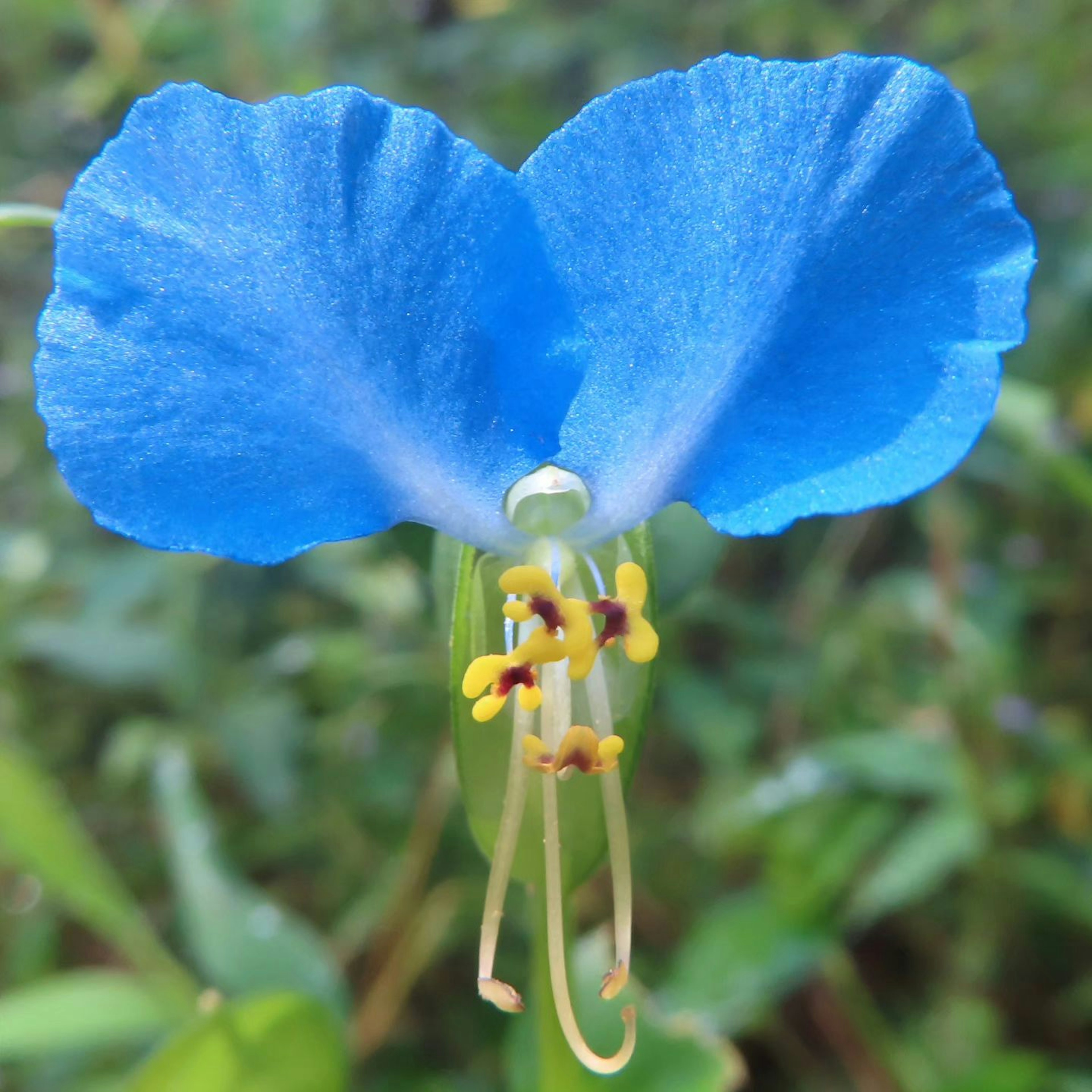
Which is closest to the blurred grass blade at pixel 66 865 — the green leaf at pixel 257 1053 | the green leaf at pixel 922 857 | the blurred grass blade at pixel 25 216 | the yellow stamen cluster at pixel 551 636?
the green leaf at pixel 257 1053

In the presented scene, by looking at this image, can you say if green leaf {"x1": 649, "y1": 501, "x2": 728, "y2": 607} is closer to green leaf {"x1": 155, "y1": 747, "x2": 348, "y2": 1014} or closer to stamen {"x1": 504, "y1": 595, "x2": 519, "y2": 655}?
stamen {"x1": 504, "y1": 595, "x2": 519, "y2": 655}

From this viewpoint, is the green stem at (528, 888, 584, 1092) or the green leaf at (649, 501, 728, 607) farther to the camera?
the green leaf at (649, 501, 728, 607)

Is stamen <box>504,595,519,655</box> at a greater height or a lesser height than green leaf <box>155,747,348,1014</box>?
greater

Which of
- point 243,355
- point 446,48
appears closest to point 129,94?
point 446,48

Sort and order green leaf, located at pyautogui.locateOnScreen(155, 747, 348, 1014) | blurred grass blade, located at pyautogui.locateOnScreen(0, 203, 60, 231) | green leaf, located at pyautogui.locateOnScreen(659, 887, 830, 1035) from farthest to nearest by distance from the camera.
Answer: green leaf, located at pyautogui.locateOnScreen(659, 887, 830, 1035)
green leaf, located at pyautogui.locateOnScreen(155, 747, 348, 1014)
blurred grass blade, located at pyautogui.locateOnScreen(0, 203, 60, 231)

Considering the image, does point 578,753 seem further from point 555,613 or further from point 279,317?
point 279,317

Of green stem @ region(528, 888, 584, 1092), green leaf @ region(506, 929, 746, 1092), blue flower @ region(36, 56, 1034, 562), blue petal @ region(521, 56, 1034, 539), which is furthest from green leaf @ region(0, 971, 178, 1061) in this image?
blue petal @ region(521, 56, 1034, 539)

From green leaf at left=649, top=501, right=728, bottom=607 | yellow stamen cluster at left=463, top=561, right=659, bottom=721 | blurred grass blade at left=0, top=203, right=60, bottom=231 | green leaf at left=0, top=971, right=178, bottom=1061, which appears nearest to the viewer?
yellow stamen cluster at left=463, top=561, right=659, bottom=721

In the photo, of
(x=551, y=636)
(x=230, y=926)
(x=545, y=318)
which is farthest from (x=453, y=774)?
(x=545, y=318)
